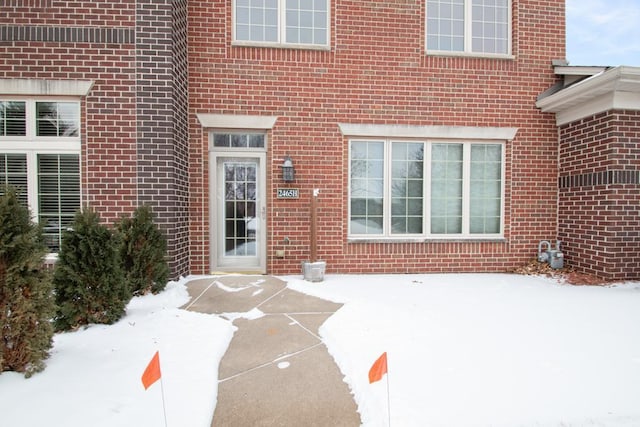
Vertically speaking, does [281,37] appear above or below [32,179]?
above

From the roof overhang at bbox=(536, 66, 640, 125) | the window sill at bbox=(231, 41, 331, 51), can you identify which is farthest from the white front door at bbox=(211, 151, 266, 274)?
the roof overhang at bbox=(536, 66, 640, 125)

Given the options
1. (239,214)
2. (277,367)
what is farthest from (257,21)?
(277,367)

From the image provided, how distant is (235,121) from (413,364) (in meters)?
4.78

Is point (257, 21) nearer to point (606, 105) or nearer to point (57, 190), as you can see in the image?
point (57, 190)

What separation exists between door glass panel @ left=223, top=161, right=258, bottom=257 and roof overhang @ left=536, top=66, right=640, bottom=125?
570 cm

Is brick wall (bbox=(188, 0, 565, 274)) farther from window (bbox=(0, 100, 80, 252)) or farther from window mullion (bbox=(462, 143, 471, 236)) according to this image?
window (bbox=(0, 100, 80, 252))

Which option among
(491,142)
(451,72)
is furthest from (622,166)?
(451,72)

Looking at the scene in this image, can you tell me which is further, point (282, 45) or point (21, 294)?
point (282, 45)

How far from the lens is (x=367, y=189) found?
6.25 m

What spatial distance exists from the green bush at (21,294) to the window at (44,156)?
2.81 metres

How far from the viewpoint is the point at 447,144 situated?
6367 mm

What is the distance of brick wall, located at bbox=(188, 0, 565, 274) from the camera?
19.2ft

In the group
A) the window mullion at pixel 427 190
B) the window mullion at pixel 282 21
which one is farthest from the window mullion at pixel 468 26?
the window mullion at pixel 282 21

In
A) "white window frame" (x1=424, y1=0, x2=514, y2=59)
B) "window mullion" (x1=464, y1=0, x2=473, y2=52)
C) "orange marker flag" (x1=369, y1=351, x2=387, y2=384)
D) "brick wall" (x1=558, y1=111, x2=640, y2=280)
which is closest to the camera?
"orange marker flag" (x1=369, y1=351, x2=387, y2=384)
